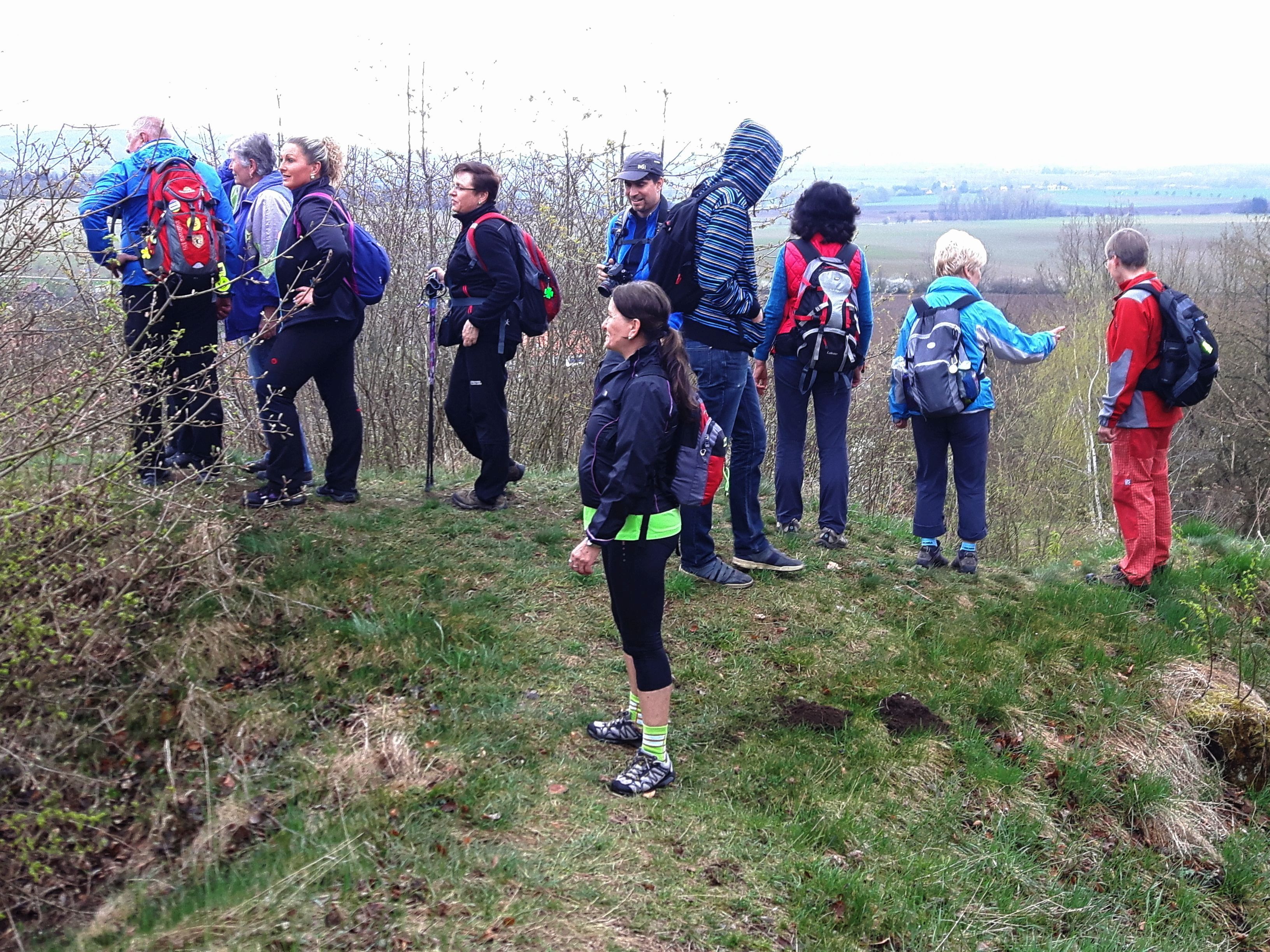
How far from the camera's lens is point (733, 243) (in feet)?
18.6

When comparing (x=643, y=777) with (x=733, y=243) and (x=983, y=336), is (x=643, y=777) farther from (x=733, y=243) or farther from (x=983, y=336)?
(x=983, y=336)

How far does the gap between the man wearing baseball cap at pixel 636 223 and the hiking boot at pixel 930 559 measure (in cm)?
273

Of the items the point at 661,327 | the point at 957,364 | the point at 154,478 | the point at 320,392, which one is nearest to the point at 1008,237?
the point at 957,364

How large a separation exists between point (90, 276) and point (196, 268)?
646 millimetres

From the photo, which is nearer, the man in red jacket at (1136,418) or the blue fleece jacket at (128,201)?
the blue fleece jacket at (128,201)

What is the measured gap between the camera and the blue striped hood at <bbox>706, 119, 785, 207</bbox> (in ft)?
18.6

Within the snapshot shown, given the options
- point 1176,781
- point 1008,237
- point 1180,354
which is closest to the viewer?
point 1176,781

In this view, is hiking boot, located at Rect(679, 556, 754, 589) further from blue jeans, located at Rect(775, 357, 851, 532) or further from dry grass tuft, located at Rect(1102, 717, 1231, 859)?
dry grass tuft, located at Rect(1102, 717, 1231, 859)

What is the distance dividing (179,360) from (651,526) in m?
3.96

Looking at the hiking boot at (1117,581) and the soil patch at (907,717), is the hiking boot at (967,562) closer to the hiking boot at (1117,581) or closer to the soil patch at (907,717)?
the hiking boot at (1117,581)

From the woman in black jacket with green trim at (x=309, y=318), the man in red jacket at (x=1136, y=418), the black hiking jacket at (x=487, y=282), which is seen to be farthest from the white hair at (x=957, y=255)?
the woman in black jacket with green trim at (x=309, y=318)

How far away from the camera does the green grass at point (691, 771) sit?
11.7 feet

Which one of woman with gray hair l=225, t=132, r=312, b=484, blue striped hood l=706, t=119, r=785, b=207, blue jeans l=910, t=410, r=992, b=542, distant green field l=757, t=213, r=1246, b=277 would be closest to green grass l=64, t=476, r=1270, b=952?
blue jeans l=910, t=410, r=992, b=542

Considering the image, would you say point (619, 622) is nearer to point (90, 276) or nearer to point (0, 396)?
point (0, 396)
